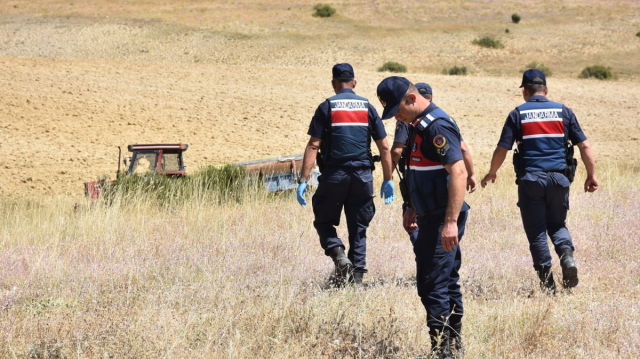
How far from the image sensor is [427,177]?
420 cm

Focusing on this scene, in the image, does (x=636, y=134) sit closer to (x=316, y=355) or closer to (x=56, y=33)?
(x=316, y=355)

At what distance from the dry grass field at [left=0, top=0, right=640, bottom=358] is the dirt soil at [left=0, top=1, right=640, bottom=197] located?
0.12m

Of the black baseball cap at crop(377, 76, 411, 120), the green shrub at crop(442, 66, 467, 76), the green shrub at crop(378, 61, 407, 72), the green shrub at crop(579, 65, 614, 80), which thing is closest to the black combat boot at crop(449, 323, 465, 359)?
the black baseball cap at crop(377, 76, 411, 120)

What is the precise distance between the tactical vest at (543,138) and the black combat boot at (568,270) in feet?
2.41

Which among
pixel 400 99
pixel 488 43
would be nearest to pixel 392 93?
pixel 400 99

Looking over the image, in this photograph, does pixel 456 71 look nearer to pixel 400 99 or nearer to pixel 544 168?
pixel 544 168

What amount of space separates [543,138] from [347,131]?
1697 mm

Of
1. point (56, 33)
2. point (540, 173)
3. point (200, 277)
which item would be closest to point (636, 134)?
point (540, 173)

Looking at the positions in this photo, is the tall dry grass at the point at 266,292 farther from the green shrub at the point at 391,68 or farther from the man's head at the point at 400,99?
the green shrub at the point at 391,68

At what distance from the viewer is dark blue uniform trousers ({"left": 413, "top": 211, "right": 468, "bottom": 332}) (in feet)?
13.5

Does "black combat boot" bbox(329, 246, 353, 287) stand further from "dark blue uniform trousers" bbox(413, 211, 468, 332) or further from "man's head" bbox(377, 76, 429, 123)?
"man's head" bbox(377, 76, 429, 123)

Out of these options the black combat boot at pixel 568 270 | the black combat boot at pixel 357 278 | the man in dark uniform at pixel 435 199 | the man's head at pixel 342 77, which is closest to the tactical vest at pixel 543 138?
the black combat boot at pixel 568 270

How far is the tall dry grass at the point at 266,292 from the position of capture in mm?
4293

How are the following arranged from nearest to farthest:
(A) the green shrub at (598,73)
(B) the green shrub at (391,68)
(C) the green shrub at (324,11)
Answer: (B) the green shrub at (391,68) < (A) the green shrub at (598,73) < (C) the green shrub at (324,11)
